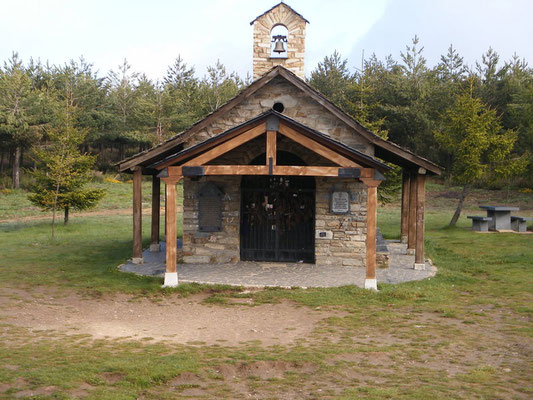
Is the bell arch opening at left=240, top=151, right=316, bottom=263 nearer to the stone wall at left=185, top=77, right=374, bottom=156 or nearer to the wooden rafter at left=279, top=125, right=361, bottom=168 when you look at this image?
the stone wall at left=185, top=77, right=374, bottom=156

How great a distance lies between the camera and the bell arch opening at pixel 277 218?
536 inches

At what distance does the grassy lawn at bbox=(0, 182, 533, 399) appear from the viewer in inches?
221

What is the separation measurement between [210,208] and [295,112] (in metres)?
3.27

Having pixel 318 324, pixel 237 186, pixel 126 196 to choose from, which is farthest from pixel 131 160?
pixel 126 196

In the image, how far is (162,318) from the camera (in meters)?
9.04

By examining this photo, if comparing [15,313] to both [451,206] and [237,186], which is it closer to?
[237,186]

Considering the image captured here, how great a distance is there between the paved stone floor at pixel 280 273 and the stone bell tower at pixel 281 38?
5.06 metres

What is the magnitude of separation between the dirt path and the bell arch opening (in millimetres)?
3610

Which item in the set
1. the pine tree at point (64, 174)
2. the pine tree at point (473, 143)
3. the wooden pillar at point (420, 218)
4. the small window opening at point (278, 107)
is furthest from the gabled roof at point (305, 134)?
the pine tree at point (473, 143)

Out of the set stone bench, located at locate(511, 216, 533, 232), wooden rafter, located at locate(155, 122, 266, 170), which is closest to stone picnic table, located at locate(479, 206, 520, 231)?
stone bench, located at locate(511, 216, 533, 232)

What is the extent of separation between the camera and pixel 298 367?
638cm

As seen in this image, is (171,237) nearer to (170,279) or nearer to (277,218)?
(170,279)

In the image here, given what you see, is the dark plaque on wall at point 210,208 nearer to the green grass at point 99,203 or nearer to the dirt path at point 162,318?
the dirt path at point 162,318

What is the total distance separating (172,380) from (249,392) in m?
0.93
